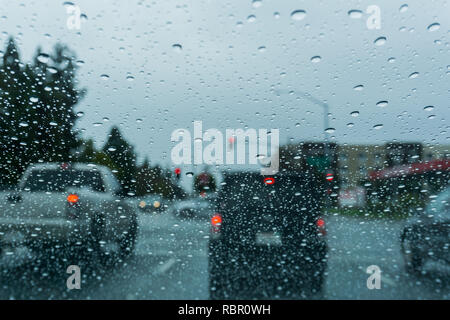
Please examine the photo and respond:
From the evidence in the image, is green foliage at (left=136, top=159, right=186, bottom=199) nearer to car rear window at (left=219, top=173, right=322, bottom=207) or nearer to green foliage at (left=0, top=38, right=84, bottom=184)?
car rear window at (left=219, top=173, right=322, bottom=207)

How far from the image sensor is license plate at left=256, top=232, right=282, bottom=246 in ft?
10.8

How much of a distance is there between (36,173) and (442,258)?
9.93 feet

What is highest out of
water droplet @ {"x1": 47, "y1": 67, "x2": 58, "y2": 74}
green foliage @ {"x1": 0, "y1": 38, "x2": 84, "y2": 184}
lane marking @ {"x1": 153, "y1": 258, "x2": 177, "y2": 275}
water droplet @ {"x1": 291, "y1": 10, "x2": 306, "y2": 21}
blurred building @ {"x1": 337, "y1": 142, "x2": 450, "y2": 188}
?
water droplet @ {"x1": 291, "y1": 10, "x2": 306, "y2": 21}

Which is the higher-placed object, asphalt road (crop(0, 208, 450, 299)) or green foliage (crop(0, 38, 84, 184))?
green foliage (crop(0, 38, 84, 184))

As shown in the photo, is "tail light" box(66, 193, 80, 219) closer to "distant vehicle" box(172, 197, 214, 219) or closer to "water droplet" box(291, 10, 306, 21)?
"distant vehicle" box(172, 197, 214, 219)

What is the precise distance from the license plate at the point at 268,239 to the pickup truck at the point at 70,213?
3.17 feet

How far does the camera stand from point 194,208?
3.45 m

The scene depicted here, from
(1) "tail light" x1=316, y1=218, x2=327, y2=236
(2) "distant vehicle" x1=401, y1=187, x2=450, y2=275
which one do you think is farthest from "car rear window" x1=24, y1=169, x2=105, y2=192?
(2) "distant vehicle" x1=401, y1=187, x2=450, y2=275

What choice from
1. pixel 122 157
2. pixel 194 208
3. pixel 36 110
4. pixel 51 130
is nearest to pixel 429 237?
pixel 194 208

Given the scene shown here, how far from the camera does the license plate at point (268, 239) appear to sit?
130 inches

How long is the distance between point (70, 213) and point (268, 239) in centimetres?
151

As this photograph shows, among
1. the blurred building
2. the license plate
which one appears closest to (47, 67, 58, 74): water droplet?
the license plate

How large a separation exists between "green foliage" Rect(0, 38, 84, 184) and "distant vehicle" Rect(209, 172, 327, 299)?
1.29 metres

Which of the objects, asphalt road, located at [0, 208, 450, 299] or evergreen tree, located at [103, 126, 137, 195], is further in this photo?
evergreen tree, located at [103, 126, 137, 195]
